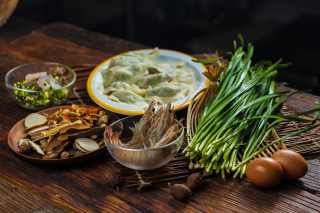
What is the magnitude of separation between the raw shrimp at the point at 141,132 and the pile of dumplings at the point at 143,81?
31 centimetres

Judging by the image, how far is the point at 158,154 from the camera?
3.59 feet

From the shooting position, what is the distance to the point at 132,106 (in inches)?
58.4

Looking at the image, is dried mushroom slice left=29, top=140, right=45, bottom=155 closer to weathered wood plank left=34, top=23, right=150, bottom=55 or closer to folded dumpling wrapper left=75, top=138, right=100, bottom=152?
folded dumpling wrapper left=75, top=138, right=100, bottom=152

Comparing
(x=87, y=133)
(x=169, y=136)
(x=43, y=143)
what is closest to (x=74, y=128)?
(x=87, y=133)

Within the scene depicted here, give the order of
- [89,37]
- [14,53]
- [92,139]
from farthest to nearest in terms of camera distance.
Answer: [89,37], [14,53], [92,139]

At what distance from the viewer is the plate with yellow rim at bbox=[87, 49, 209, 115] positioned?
4.81ft

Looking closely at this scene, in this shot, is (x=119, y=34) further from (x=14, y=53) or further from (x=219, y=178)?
(x=219, y=178)

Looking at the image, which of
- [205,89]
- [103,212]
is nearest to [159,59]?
[205,89]

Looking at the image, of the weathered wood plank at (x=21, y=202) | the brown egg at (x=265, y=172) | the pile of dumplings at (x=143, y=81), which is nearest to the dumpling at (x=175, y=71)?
the pile of dumplings at (x=143, y=81)

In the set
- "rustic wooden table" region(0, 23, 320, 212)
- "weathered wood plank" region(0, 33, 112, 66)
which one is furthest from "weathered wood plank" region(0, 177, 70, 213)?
"weathered wood plank" region(0, 33, 112, 66)

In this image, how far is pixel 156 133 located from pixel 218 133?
10.4 inches

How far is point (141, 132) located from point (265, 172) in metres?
0.48

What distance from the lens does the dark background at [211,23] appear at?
315 cm

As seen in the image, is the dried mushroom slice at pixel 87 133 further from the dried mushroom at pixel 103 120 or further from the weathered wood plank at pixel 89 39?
the weathered wood plank at pixel 89 39
